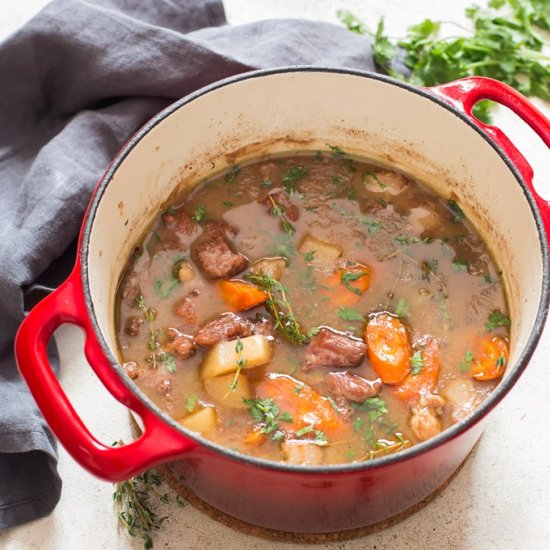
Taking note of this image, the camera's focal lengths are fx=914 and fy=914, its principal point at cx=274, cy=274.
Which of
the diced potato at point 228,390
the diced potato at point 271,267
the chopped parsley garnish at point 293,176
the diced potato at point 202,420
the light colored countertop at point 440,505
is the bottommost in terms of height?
the light colored countertop at point 440,505

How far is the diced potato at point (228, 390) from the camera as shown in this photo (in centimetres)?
229

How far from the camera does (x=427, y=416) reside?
7.38 feet

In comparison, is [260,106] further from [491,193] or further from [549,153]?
[549,153]

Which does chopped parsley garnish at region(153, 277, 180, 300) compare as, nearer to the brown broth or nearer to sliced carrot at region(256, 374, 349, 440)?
the brown broth

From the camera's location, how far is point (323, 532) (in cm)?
231

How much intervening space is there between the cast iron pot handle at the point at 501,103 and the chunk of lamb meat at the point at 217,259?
687 mm

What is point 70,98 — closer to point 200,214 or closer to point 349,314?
point 200,214

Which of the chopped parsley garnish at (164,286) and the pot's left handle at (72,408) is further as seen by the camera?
the chopped parsley garnish at (164,286)

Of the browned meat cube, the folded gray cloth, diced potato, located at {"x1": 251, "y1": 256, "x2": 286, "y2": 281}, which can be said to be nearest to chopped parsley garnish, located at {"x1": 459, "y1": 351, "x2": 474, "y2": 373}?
the browned meat cube

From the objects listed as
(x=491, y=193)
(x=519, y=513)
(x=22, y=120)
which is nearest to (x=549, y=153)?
(x=491, y=193)

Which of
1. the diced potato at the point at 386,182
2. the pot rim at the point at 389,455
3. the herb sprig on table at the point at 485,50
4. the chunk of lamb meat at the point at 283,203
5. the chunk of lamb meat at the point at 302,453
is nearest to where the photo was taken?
the pot rim at the point at 389,455

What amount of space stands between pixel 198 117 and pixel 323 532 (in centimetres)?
116

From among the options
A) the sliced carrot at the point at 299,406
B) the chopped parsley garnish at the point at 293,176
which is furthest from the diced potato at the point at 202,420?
the chopped parsley garnish at the point at 293,176

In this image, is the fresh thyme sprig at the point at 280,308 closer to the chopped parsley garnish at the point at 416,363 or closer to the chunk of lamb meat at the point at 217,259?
the chunk of lamb meat at the point at 217,259
